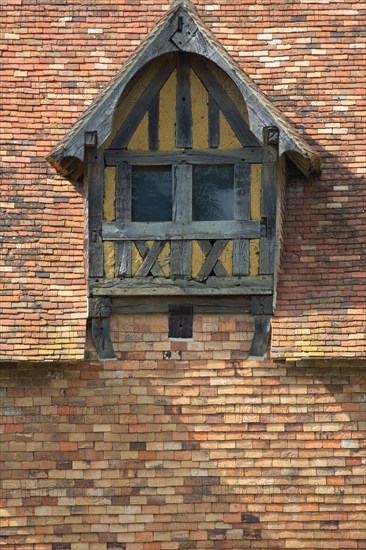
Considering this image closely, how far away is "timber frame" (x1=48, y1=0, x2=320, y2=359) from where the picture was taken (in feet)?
44.7

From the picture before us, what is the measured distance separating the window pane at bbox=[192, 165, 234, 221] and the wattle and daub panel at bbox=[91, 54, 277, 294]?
1 cm

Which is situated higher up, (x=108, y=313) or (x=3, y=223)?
(x=3, y=223)

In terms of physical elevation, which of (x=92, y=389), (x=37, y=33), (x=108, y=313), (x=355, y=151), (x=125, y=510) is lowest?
(x=125, y=510)

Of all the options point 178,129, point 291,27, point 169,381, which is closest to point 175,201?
point 178,129

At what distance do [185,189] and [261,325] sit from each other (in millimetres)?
1728

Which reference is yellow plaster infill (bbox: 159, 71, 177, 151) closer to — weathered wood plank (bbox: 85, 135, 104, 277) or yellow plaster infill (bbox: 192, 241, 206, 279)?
weathered wood plank (bbox: 85, 135, 104, 277)

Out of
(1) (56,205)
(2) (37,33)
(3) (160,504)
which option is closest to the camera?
(3) (160,504)

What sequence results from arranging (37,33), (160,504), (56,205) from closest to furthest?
(160,504)
(56,205)
(37,33)

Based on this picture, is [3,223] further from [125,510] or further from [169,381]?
[125,510]

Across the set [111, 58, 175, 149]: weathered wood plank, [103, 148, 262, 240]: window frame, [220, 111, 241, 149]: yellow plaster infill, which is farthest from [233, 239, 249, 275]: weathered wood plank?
[111, 58, 175, 149]: weathered wood plank

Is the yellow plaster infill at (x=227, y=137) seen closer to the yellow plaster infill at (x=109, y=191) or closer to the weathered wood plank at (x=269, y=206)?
the weathered wood plank at (x=269, y=206)

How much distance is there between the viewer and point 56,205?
47.4 feet

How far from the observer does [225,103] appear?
14.0m

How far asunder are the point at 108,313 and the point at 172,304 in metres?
0.72
